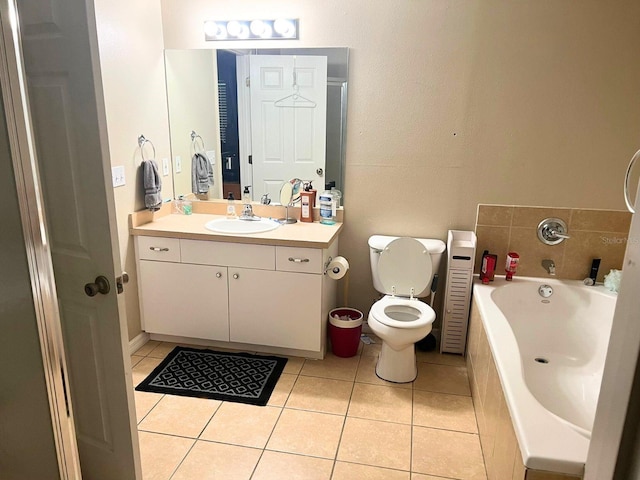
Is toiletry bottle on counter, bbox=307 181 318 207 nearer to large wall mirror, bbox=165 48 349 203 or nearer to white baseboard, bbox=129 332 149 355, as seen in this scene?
large wall mirror, bbox=165 48 349 203

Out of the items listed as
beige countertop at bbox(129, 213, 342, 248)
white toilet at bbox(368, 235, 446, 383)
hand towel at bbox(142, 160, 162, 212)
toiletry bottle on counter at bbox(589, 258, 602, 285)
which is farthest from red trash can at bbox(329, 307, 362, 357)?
toiletry bottle on counter at bbox(589, 258, 602, 285)

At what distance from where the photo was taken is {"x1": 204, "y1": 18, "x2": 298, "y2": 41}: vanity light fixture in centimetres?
304

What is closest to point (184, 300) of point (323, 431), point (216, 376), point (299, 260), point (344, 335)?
point (216, 376)

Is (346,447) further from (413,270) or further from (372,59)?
(372,59)

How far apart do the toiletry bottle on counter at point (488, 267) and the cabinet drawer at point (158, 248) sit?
6.27 feet

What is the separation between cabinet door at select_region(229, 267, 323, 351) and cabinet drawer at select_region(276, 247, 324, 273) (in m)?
0.04

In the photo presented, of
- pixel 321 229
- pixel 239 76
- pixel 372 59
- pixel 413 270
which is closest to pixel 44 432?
pixel 321 229

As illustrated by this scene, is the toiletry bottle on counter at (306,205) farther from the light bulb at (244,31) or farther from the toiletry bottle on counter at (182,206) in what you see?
the light bulb at (244,31)

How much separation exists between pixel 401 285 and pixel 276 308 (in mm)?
803

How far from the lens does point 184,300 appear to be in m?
→ 3.07

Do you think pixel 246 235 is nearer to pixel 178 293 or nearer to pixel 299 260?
pixel 299 260

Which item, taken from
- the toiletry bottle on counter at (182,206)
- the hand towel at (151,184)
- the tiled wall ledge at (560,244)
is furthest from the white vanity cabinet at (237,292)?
the tiled wall ledge at (560,244)

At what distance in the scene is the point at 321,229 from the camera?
308cm

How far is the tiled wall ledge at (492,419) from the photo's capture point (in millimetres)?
1619
